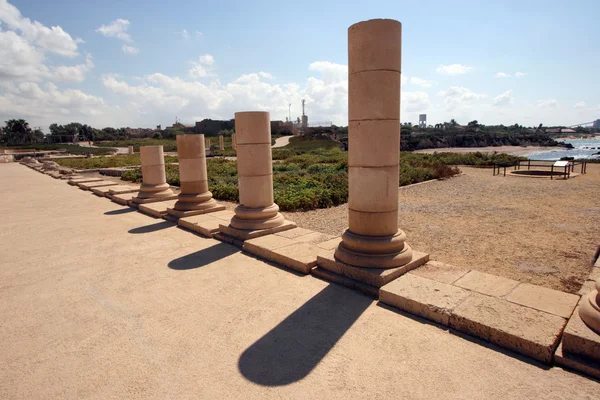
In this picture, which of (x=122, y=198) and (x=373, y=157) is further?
(x=122, y=198)

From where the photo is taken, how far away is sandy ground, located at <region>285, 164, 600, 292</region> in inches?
238

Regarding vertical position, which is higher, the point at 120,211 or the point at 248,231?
the point at 248,231

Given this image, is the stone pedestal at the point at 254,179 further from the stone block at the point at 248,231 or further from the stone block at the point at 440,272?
the stone block at the point at 440,272

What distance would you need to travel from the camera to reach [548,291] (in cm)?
447

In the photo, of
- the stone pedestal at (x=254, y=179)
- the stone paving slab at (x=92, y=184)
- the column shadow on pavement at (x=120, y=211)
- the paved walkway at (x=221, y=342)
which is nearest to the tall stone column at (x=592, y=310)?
the paved walkway at (x=221, y=342)

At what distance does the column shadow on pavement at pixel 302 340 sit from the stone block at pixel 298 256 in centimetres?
81

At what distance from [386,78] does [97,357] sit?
4.68 metres

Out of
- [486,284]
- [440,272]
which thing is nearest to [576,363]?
[486,284]

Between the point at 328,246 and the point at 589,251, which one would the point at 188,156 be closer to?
the point at 328,246

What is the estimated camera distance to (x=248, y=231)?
292 inches

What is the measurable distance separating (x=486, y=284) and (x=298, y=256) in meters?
2.73

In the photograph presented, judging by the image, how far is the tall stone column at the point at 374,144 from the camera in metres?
5.00

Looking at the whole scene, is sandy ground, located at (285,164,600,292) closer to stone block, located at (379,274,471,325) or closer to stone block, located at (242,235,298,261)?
stone block, located at (379,274,471,325)

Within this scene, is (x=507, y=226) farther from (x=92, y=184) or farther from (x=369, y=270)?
(x=92, y=184)
